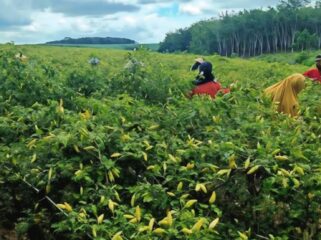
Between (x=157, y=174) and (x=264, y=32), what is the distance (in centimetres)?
6381

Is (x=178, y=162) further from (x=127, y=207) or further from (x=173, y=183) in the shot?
(x=127, y=207)

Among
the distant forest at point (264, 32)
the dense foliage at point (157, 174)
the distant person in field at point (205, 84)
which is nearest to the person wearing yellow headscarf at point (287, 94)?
the distant person in field at point (205, 84)

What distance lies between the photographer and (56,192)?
8.93ft

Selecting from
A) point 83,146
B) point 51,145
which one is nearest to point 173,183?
point 83,146

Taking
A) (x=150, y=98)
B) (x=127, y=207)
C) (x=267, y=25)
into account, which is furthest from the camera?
(x=267, y=25)

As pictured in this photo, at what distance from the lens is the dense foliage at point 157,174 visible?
93.4 inches

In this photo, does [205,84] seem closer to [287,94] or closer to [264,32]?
[287,94]

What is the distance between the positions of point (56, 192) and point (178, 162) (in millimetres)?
602

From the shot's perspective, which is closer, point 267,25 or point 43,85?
point 43,85

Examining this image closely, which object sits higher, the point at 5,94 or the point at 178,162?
the point at 5,94

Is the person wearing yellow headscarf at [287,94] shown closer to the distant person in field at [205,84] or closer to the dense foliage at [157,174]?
the distant person in field at [205,84]

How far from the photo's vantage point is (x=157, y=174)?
261cm

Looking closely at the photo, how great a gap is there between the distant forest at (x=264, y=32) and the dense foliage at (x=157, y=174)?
58.5 metres

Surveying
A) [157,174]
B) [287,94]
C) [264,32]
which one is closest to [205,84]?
[287,94]
